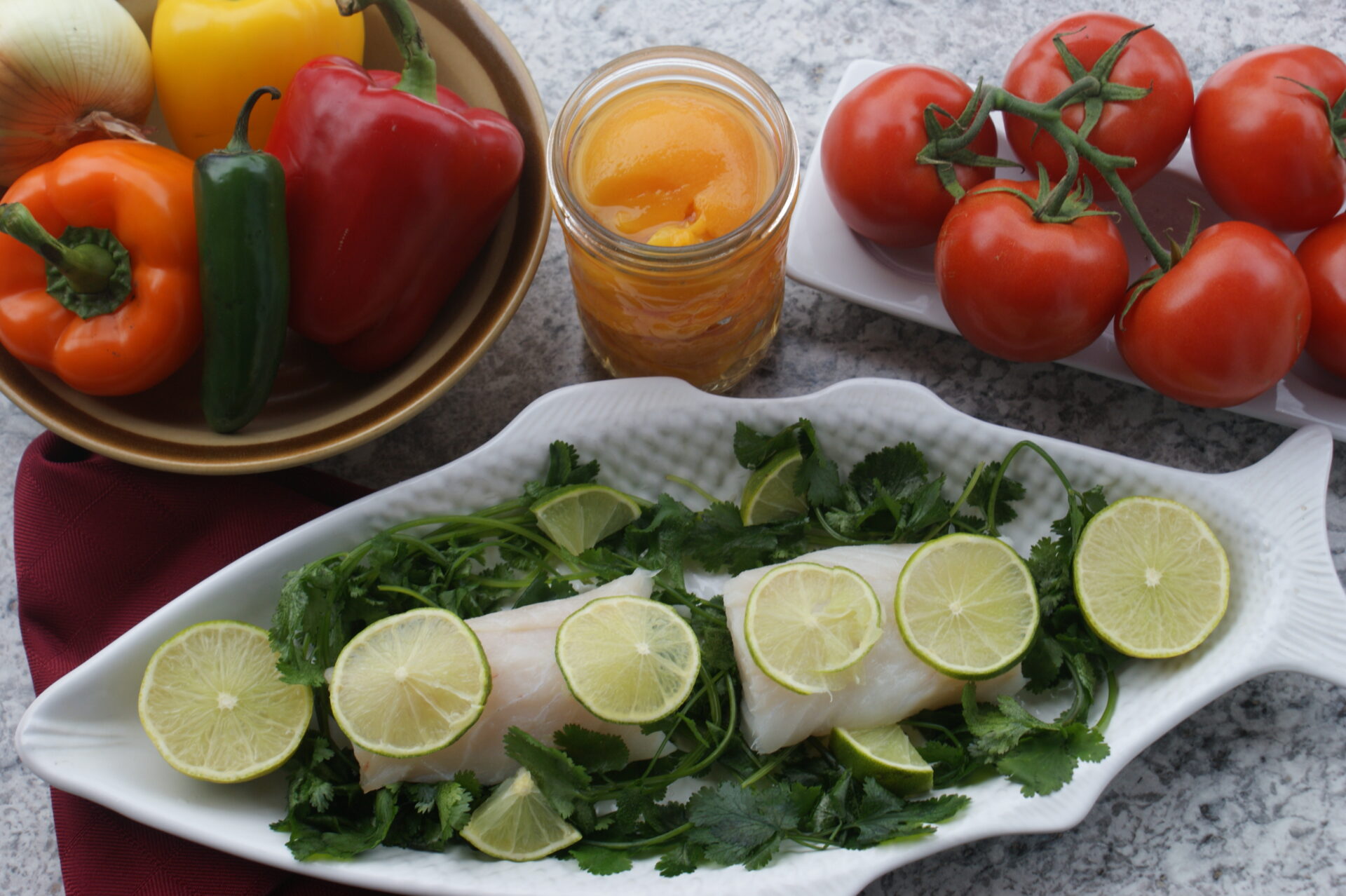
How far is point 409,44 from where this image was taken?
43.9 inches

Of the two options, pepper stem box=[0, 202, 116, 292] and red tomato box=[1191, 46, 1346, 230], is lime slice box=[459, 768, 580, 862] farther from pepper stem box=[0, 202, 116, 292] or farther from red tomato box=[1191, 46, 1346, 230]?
red tomato box=[1191, 46, 1346, 230]

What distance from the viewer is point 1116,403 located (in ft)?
4.45

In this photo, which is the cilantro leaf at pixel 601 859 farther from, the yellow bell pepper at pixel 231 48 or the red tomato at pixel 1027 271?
the yellow bell pepper at pixel 231 48

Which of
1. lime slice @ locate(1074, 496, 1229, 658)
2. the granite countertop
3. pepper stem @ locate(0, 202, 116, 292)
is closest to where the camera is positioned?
pepper stem @ locate(0, 202, 116, 292)

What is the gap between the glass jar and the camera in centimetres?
106

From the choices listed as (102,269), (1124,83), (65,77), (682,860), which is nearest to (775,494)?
(682,860)

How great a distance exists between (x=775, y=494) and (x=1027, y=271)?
390 mm

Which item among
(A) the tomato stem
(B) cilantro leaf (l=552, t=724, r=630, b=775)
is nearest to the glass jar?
(A) the tomato stem

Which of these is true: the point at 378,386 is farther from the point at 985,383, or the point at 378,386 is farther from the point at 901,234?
the point at 985,383

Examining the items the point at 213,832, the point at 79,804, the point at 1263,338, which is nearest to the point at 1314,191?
the point at 1263,338

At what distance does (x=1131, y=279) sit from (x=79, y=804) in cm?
146

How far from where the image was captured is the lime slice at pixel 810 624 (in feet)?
3.55

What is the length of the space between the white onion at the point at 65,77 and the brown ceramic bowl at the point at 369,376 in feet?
0.33

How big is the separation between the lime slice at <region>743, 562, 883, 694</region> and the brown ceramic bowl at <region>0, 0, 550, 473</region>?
45cm
